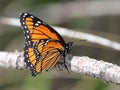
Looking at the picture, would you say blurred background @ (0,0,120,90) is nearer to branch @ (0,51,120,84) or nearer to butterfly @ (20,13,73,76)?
butterfly @ (20,13,73,76)

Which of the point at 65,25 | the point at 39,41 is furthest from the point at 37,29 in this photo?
the point at 65,25

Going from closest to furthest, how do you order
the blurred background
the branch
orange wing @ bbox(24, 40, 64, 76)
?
the branch → orange wing @ bbox(24, 40, 64, 76) → the blurred background

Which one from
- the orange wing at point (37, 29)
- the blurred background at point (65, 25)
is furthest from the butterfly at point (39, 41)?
the blurred background at point (65, 25)

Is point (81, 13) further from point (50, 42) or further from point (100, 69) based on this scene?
→ point (100, 69)

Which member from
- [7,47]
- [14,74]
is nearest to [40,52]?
[14,74]

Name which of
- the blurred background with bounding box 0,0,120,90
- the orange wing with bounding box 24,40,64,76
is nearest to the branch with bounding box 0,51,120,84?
the orange wing with bounding box 24,40,64,76
